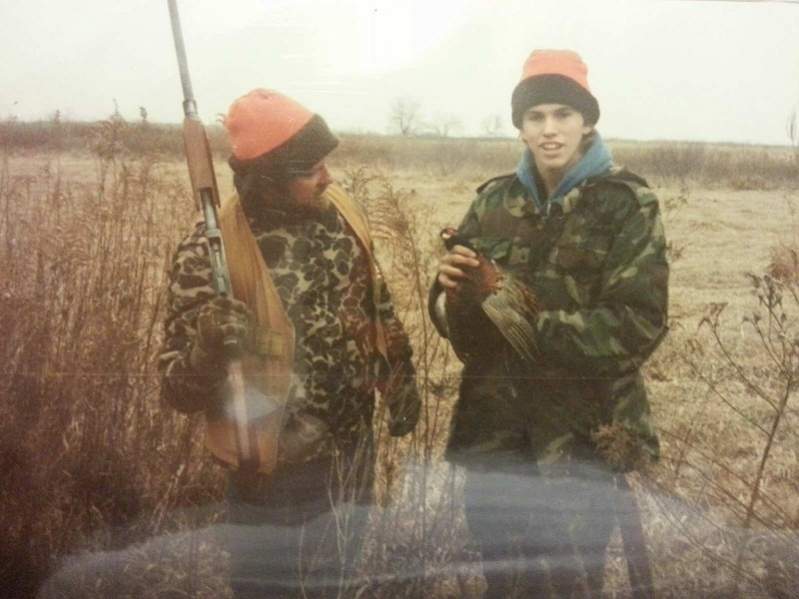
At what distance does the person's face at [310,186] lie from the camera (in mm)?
4348

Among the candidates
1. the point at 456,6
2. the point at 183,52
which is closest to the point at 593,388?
the point at 456,6

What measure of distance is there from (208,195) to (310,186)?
0.39 meters

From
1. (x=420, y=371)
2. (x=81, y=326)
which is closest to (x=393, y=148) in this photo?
(x=420, y=371)

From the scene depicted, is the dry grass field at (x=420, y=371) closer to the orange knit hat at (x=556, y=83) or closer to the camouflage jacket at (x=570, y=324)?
the camouflage jacket at (x=570, y=324)

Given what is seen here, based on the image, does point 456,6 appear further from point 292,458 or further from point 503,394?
point 292,458

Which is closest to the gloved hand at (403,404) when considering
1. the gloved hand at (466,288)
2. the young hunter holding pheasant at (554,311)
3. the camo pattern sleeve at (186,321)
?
the young hunter holding pheasant at (554,311)

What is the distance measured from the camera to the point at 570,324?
14.6 ft

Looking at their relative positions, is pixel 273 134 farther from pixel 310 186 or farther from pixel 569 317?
pixel 569 317

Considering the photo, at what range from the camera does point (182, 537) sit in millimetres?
4645

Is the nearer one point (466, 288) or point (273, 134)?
point (273, 134)

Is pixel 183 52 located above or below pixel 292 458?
above

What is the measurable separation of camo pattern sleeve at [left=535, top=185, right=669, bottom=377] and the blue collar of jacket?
3.4 inches

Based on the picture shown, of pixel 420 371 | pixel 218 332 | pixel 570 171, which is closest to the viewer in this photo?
pixel 218 332

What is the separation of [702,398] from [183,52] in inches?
97.3
